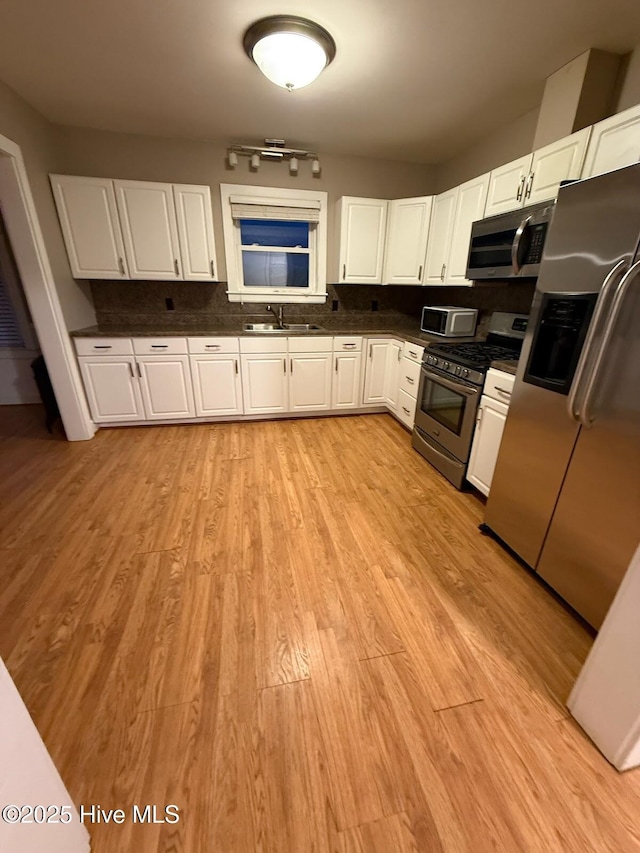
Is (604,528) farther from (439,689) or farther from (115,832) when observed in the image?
(115,832)

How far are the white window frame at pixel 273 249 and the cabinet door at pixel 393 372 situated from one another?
3.20 feet

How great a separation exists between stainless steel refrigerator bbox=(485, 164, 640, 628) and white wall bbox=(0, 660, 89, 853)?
1.84m

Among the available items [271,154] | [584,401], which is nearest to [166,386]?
[271,154]

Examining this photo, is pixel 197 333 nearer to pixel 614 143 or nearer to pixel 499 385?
pixel 499 385

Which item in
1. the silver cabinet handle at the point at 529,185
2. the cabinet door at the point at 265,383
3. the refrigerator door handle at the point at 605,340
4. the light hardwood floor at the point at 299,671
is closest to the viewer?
the light hardwood floor at the point at 299,671

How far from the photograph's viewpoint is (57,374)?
2.91 metres

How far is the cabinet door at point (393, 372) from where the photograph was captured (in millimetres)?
3469

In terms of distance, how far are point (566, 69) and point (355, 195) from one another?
196 centimetres

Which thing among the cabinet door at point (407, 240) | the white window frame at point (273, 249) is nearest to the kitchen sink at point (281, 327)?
the white window frame at point (273, 249)

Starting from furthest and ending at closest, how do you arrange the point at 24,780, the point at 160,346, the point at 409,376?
1. the point at 409,376
2. the point at 160,346
3. the point at 24,780

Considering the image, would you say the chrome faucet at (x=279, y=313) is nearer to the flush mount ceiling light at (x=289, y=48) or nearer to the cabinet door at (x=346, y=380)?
the cabinet door at (x=346, y=380)

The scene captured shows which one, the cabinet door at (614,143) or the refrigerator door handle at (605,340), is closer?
the refrigerator door handle at (605,340)

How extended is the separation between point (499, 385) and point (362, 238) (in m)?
2.29

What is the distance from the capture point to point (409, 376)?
3.23 metres
